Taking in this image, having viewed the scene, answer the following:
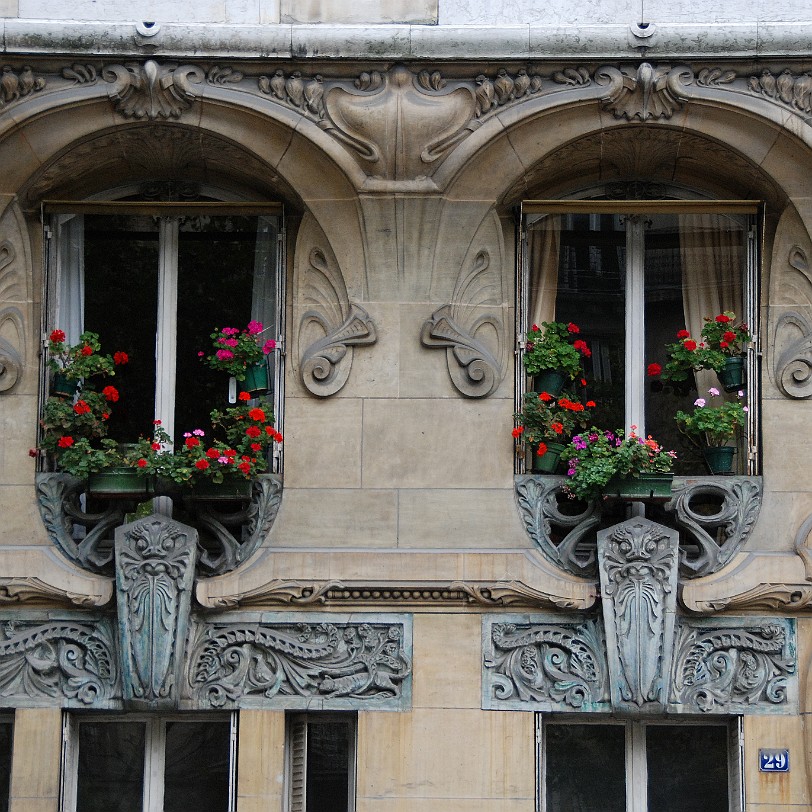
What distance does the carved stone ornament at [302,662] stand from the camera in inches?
517

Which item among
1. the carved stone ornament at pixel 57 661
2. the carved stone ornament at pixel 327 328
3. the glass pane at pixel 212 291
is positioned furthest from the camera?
the glass pane at pixel 212 291

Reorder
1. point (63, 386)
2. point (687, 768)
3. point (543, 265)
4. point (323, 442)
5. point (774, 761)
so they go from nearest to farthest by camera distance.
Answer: point (774, 761) < point (687, 768) < point (323, 442) < point (63, 386) < point (543, 265)

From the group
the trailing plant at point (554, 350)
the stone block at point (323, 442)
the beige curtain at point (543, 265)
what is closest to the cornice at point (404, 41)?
the beige curtain at point (543, 265)

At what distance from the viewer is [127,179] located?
14227 millimetres

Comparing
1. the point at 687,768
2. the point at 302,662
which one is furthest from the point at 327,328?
the point at 687,768

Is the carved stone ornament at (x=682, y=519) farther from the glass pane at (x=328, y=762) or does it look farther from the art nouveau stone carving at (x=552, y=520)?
the glass pane at (x=328, y=762)

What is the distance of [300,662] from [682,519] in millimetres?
2964

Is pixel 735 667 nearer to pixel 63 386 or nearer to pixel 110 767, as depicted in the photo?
pixel 110 767

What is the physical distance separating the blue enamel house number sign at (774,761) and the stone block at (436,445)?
2.65 metres

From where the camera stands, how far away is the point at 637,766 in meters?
13.3

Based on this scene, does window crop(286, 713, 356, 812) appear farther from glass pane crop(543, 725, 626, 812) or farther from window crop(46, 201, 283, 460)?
window crop(46, 201, 283, 460)

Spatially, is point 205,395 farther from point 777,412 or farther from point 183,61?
point 777,412

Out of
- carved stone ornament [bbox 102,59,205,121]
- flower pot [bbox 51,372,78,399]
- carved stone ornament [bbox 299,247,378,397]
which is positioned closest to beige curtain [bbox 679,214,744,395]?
carved stone ornament [bbox 299,247,378,397]

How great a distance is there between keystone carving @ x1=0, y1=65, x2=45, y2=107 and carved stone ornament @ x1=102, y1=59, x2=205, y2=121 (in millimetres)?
503
